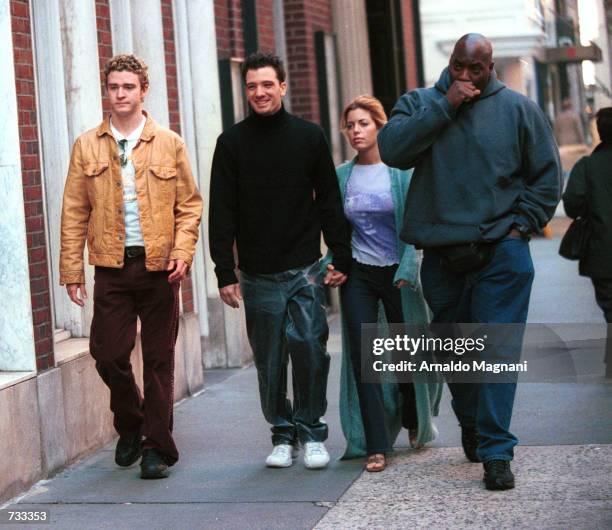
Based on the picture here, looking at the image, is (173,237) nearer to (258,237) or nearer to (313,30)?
(258,237)

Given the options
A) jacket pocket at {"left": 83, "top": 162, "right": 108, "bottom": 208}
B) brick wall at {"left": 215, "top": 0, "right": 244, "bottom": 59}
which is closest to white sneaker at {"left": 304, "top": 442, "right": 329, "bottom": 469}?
jacket pocket at {"left": 83, "top": 162, "right": 108, "bottom": 208}

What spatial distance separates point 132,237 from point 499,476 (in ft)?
6.51

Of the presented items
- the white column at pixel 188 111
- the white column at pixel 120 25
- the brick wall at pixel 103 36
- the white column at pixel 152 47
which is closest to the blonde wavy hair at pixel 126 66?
the brick wall at pixel 103 36

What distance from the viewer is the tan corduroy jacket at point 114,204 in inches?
261

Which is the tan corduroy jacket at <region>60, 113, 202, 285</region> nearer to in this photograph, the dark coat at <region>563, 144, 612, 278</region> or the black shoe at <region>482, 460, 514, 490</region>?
the black shoe at <region>482, 460, 514, 490</region>

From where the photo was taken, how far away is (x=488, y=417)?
616 centimetres

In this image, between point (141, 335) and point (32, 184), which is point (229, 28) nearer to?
point (32, 184)

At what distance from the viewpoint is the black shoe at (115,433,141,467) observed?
705 centimetres

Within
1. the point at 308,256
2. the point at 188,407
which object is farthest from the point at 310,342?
the point at 188,407

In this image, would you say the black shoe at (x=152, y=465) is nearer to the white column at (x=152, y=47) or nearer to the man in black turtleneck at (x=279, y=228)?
the man in black turtleneck at (x=279, y=228)

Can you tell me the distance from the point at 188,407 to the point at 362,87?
6.44 m

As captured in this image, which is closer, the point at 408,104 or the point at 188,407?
the point at 408,104

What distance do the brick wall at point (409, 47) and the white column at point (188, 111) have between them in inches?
302

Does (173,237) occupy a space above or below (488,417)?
above
